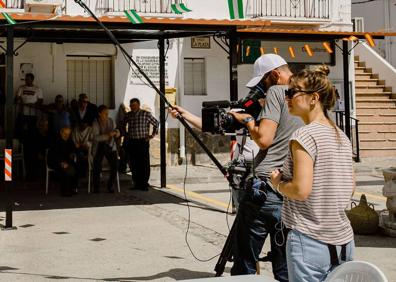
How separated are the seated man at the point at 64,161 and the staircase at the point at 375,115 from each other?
388 inches

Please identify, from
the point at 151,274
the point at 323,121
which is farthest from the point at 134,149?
the point at 323,121

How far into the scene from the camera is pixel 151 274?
629 centimetres

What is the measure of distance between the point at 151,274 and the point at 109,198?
6.02 metres

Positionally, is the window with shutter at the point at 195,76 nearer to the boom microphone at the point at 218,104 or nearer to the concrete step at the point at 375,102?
the concrete step at the point at 375,102

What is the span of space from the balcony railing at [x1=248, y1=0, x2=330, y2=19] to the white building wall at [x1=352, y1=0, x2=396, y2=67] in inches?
187

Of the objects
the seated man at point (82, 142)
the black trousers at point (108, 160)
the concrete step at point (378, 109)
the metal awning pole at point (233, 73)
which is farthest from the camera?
the concrete step at point (378, 109)

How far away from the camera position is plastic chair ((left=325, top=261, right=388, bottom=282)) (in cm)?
261

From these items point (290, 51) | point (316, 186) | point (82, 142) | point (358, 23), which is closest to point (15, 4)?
point (82, 142)

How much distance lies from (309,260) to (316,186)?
0.37 meters

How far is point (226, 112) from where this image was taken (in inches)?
172

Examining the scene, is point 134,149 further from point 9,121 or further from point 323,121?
point 323,121

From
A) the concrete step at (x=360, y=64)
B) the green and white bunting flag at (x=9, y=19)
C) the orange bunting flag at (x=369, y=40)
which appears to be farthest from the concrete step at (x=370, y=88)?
the green and white bunting flag at (x=9, y=19)

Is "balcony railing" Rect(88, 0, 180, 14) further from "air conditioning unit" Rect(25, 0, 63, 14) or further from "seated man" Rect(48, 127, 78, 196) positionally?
"seated man" Rect(48, 127, 78, 196)

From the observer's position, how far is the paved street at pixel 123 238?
21.2 feet
